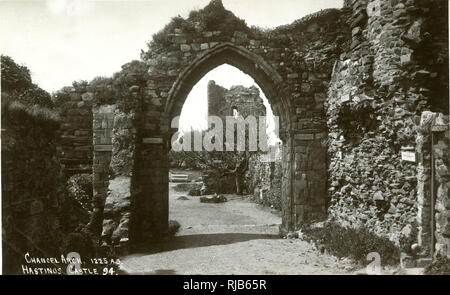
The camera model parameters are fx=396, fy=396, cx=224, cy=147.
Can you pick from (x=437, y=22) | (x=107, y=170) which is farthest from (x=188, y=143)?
(x=437, y=22)

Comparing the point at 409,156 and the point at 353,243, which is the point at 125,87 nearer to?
the point at 353,243

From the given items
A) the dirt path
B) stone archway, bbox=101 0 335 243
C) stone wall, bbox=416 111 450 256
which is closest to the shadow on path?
the dirt path

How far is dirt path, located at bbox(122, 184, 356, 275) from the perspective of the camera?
21.6ft

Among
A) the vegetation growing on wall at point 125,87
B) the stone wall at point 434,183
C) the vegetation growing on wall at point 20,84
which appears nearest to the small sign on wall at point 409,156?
the stone wall at point 434,183

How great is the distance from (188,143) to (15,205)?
65.7 feet

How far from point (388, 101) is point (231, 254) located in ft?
13.2

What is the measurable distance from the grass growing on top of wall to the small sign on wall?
4.38 ft

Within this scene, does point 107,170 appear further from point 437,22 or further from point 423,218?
point 437,22

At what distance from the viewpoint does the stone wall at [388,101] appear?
259 inches

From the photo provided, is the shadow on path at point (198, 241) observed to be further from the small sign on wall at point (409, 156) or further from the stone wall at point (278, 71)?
the small sign on wall at point (409, 156)

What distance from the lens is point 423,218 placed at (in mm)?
5652

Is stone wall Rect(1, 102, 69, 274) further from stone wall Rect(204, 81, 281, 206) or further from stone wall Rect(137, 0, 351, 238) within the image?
stone wall Rect(204, 81, 281, 206)

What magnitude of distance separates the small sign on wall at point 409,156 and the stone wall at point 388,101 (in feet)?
0.11

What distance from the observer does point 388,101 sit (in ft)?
23.1
